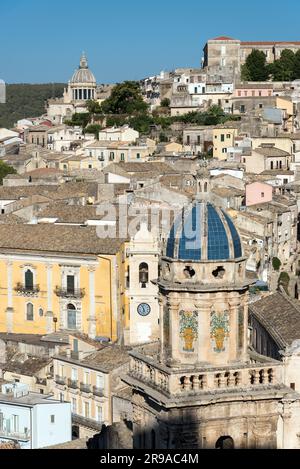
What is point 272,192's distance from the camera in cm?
5019

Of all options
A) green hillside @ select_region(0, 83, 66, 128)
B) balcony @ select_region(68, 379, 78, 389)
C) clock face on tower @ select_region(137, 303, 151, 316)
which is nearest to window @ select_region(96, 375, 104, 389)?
balcony @ select_region(68, 379, 78, 389)

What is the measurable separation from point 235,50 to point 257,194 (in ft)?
137

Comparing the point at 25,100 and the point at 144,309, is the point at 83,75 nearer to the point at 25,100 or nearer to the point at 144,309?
the point at 25,100

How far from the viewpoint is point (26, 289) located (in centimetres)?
3503

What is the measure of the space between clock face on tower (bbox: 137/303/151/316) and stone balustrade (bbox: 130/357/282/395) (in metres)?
19.3

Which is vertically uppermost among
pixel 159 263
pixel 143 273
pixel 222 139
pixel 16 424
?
pixel 222 139

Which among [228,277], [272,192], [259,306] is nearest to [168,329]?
[228,277]

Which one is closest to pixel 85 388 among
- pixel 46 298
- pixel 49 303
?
pixel 49 303

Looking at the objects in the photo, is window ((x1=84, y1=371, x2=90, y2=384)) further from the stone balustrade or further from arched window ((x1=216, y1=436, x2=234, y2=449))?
arched window ((x1=216, y1=436, x2=234, y2=449))

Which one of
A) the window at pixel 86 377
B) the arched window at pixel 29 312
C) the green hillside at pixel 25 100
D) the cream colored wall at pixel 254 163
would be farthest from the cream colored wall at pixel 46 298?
the green hillside at pixel 25 100

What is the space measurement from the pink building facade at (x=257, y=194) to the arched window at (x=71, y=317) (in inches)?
612

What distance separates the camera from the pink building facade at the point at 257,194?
48.4m
